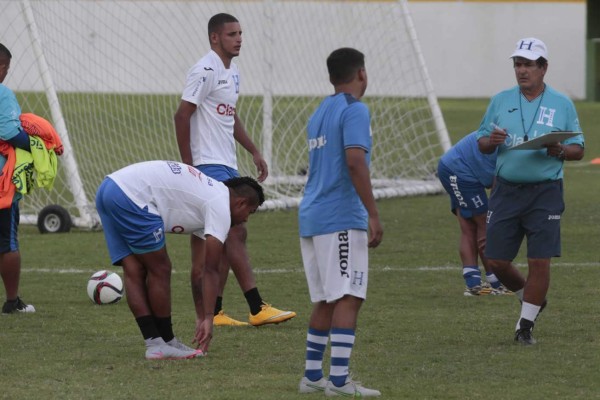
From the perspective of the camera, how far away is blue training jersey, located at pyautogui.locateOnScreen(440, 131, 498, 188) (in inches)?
381

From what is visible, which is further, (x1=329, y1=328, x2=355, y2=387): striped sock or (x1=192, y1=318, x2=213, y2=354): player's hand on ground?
(x1=192, y1=318, x2=213, y2=354): player's hand on ground

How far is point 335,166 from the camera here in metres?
6.18

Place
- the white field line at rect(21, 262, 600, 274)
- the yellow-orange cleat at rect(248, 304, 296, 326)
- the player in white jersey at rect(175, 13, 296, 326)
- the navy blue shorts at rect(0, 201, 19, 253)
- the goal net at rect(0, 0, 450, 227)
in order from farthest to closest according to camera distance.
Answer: the goal net at rect(0, 0, 450, 227) → the white field line at rect(21, 262, 600, 274) → the navy blue shorts at rect(0, 201, 19, 253) → the player in white jersey at rect(175, 13, 296, 326) → the yellow-orange cleat at rect(248, 304, 296, 326)

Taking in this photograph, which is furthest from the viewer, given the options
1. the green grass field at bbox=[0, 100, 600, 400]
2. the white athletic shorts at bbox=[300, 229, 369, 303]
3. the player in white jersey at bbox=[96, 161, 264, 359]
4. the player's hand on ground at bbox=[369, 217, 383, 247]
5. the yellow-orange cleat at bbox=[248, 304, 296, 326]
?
the yellow-orange cleat at bbox=[248, 304, 296, 326]

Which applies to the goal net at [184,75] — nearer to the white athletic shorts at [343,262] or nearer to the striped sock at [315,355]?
the striped sock at [315,355]

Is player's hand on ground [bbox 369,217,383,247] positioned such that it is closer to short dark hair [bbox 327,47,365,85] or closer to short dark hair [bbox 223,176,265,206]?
short dark hair [bbox 327,47,365,85]

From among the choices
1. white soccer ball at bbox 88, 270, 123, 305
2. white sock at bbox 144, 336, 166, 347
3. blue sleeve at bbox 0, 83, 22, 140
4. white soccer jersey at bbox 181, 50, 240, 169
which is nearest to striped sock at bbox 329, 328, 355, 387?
white sock at bbox 144, 336, 166, 347

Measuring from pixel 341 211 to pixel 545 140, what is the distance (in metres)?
1.65

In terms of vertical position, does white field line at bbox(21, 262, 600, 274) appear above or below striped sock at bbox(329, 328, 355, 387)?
below

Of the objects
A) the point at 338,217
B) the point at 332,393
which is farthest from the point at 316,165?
the point at 332,393

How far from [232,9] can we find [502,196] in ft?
33.3

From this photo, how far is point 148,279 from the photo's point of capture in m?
7.29

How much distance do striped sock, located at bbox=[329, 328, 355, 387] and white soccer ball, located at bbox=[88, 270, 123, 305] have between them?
11.1 feet

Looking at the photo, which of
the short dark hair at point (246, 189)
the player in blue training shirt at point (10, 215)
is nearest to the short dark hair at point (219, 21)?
the player in blue training shirt at point (10, 215)
